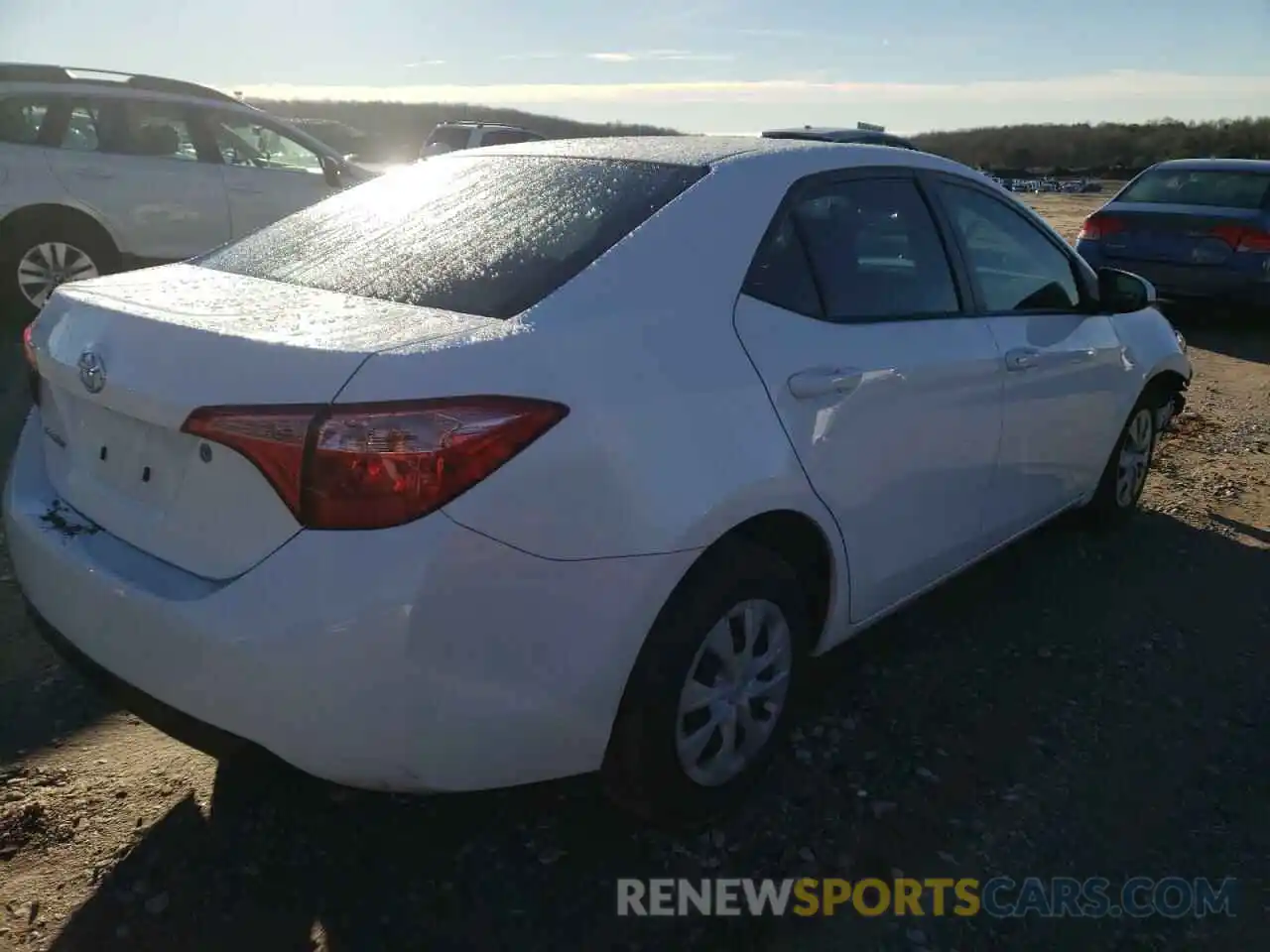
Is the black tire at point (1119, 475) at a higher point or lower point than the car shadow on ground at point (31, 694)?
higher

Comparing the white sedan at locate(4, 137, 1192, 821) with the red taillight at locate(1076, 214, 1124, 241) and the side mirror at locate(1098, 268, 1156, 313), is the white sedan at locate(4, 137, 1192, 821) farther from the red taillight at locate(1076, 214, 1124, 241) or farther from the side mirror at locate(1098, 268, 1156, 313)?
the red taillight at locate(1076, 214, 1124, 241)

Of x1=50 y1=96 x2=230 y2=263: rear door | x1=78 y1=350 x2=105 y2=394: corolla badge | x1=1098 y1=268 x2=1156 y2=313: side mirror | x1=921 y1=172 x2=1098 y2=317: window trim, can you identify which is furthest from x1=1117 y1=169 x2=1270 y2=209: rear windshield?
x1=78 y1=350 x2=105 y2=394: corolla badge

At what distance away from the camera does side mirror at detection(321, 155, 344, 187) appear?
344 inches

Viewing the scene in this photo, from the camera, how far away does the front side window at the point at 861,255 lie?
9.31 ft

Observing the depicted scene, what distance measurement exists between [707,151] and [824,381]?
0.76m

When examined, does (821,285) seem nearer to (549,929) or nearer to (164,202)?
(549,929)

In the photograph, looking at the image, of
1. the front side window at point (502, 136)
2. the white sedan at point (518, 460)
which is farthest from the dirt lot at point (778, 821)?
the front side window at point (502, 136)

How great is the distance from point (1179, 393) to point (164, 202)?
688 centimetres

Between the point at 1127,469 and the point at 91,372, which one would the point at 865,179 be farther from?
the point at 1127,469

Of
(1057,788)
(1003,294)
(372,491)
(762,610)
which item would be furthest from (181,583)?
(1003,294)

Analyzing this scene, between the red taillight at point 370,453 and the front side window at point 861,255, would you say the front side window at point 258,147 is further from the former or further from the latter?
the red taillight at point 370,453

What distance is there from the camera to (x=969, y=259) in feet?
11.7

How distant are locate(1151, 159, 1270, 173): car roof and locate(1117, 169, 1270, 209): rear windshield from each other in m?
0.04

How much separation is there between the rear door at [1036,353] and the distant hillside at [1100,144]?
36.9m
